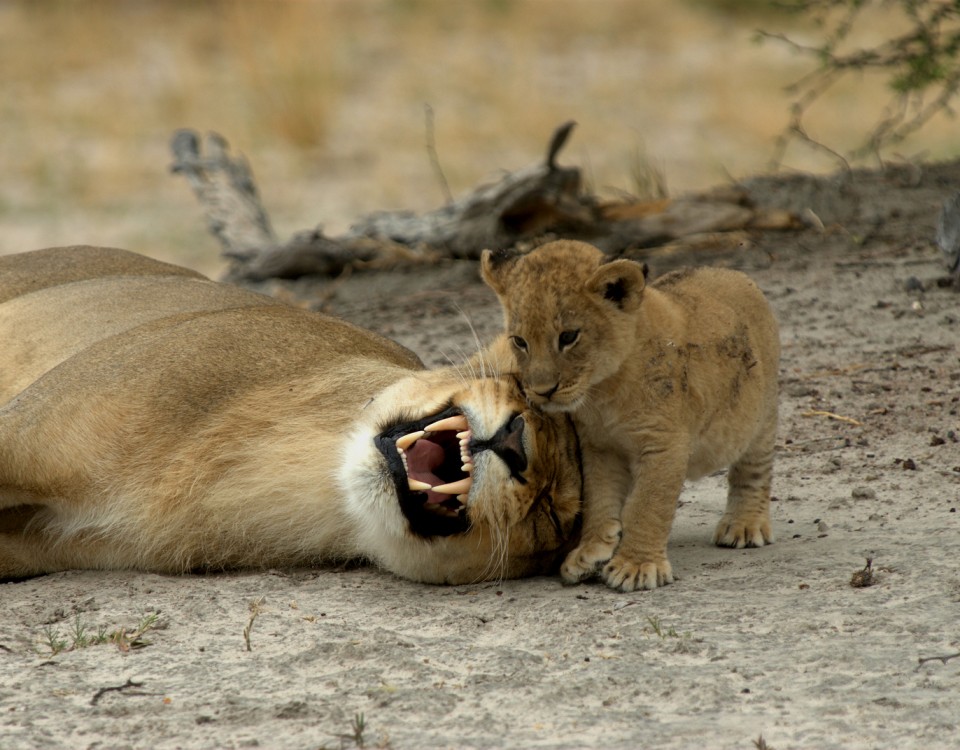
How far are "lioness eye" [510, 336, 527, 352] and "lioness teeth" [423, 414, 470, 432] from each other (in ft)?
0.87

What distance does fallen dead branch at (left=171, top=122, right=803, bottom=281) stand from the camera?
7.86 m

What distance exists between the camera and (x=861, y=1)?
810 centimetres

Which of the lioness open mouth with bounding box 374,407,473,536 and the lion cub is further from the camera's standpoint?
the lioness open mouth with bounding box 374,407,473,536

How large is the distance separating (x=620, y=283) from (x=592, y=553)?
787 millimetres

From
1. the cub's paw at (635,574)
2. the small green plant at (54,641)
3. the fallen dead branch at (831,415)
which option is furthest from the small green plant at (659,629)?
the fallen dead branch at (831,415)

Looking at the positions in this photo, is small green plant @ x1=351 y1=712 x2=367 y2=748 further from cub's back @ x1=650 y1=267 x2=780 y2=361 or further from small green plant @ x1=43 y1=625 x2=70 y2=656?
cub's back @ x1=650 y1=267 x2=780 y2=361

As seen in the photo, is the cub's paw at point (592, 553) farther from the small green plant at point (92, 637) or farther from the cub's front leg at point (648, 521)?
the small green plant at point (92, 637)

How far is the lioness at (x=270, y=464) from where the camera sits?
3811 millimetres

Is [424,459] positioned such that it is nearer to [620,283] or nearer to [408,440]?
[408,440]

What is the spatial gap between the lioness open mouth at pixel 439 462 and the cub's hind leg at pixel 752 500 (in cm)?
90

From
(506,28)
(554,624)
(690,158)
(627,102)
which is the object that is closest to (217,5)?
(506,28)

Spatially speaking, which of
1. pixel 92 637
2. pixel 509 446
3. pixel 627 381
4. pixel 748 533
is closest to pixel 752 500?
pixel 748 533

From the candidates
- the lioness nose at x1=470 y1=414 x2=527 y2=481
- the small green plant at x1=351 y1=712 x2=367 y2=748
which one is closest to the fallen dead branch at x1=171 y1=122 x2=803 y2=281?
the lioness nose at x1=470 y1=414 x2=527 y2=481

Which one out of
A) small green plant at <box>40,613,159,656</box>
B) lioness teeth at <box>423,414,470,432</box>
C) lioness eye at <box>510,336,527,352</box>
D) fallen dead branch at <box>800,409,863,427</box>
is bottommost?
small green plant at <box>40,613,159,656</box>
